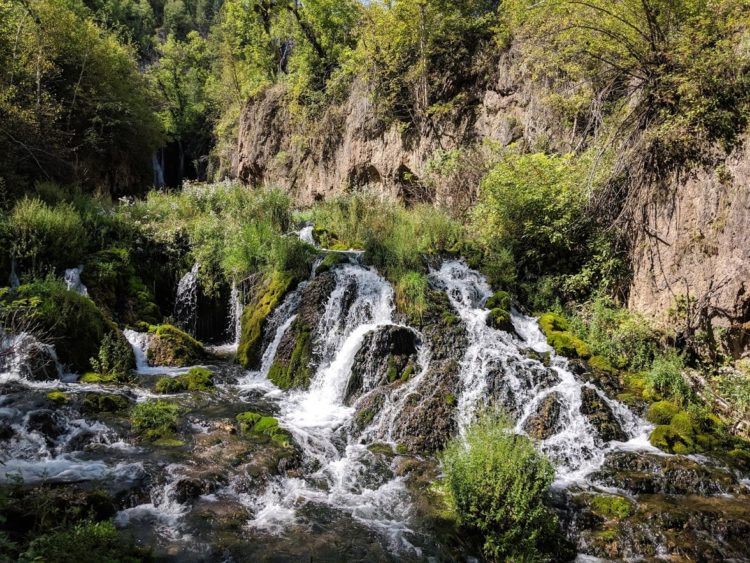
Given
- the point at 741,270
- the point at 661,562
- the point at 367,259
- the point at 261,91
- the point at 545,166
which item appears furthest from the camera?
the point at 261,91

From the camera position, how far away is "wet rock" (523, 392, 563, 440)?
659 centimetres

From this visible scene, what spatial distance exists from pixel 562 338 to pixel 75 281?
34.4ft

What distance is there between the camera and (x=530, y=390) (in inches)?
287

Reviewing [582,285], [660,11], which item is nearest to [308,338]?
[582,285]

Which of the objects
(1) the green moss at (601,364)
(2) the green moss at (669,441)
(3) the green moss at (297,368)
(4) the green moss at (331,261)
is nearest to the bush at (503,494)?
(2) the green moss at (669,441)

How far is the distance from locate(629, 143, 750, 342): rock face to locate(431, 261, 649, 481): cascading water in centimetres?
233

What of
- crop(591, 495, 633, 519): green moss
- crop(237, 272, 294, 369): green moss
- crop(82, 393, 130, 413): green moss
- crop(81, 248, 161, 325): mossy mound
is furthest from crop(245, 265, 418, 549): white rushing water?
crop(81, 248, 161, 325): mossy mound

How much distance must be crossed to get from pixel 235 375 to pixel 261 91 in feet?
61.6

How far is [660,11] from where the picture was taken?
9430 millimetres

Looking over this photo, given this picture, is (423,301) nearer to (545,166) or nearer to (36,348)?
(545,166)

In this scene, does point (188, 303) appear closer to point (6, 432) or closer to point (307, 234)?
point (307, 234)

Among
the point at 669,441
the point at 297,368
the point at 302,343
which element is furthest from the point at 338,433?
the point at 669,441

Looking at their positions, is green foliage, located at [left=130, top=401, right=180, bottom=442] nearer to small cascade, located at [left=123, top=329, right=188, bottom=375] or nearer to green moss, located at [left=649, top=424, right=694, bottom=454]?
small cascade, located at [left=123, top=329, right=188, bottom=375]

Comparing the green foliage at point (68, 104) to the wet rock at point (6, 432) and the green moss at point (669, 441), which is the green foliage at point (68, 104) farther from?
the green moss at point (669, 441)
